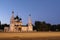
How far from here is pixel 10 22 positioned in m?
63.7

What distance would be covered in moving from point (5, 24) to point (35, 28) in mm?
11961

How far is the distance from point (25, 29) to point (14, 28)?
389cm

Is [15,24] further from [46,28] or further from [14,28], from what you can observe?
[46,28]

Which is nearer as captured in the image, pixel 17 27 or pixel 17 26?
pixel 17 27

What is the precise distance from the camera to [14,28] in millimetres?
60719

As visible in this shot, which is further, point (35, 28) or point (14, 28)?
point (35, 28)

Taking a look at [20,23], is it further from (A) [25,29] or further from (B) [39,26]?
(B) [39,26]

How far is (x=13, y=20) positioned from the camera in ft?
207

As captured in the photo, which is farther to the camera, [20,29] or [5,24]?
[5,24]

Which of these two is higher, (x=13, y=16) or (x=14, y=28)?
(x=13, y=16)

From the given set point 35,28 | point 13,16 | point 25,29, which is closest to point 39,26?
point 35,28

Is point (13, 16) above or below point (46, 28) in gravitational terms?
above

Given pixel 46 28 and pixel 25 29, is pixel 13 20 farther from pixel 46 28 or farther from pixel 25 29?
pixel 46 28

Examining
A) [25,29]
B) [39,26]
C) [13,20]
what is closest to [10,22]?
[13,20]
